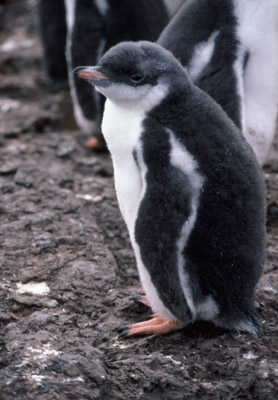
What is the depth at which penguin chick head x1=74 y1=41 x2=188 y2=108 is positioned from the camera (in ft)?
6.99

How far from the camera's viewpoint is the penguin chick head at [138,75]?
2.13 meters

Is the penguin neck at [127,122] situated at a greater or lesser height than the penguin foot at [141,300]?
greater

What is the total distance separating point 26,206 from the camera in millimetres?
3258

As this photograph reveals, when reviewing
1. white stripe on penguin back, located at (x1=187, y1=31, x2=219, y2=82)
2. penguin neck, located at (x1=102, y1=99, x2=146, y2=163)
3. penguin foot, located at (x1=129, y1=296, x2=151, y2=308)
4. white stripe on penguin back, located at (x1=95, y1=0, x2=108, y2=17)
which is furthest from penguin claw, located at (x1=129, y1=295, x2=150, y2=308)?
white stripe on penguin back, located at (x1=95, y1=0, x2=108, y2=17)

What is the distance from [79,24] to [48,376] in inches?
109

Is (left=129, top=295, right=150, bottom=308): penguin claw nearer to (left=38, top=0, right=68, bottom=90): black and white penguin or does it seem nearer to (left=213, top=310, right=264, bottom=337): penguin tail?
(left=213, top=310, right=264, bottom=337): penguin tail

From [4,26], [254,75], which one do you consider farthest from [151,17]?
[4,26]

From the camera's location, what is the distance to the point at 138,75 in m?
2.15

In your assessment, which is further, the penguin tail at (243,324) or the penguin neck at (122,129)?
the penguin tail at (243,324)

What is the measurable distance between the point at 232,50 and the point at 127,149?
3.22 ft

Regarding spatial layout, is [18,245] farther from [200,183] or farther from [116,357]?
[200,183]

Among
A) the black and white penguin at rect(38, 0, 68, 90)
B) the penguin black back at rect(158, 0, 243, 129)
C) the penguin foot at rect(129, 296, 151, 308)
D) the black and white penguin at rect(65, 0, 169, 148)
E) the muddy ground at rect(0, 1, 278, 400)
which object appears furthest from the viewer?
the black and white penguin at rect(38, 0, 68, 90)

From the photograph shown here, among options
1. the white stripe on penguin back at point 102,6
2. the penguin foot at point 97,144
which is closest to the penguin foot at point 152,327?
the penguin foot at point 97,144

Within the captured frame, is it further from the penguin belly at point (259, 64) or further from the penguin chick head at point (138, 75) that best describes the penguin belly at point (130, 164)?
the penguin belly at point (259, 64)
